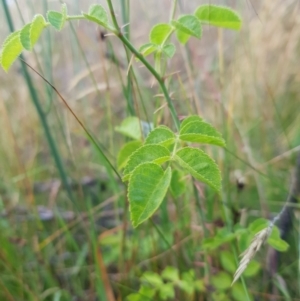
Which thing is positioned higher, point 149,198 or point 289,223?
point 149,198

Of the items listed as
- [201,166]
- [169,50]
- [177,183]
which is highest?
[169,50]

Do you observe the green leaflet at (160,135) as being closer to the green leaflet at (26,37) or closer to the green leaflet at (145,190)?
the green leaflet at (145,190)

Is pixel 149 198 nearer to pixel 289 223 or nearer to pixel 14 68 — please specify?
pixel 289 223

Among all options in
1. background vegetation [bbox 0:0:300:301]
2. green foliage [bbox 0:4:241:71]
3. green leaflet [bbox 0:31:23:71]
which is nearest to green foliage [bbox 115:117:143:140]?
background vegetation [bbox 0:0:300:301]

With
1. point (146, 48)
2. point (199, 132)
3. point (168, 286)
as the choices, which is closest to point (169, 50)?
point (146, 48)

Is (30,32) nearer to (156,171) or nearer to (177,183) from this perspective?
(156,171)

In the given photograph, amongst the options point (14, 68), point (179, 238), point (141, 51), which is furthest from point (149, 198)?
point (14, 68)

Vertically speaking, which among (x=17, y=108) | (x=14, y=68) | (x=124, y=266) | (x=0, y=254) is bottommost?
(x=124, y=266)

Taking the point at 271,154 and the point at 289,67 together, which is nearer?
the point at 271,154
